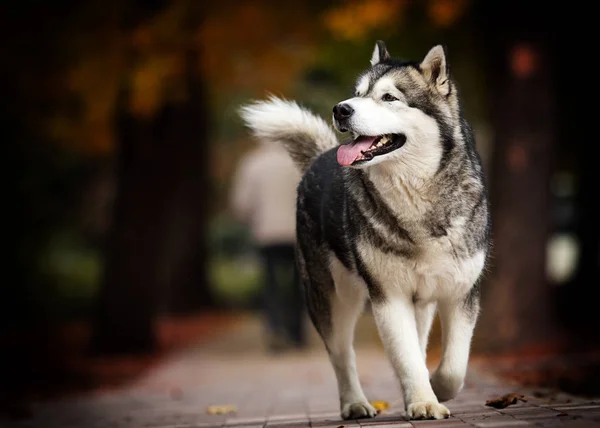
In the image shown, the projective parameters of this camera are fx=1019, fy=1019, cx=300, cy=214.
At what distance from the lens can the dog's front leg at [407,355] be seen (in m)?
4.97

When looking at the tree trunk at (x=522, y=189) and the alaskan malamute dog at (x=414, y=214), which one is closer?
the alaskan malamute dog at (x=414, y=214)

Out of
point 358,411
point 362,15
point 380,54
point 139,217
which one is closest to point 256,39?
point 362,15

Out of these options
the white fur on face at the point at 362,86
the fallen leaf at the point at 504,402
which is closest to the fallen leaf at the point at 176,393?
the fallen leaf at the point at 504,402

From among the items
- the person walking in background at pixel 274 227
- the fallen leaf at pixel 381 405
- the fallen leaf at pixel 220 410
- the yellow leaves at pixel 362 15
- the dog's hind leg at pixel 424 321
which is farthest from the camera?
the yellow leaves at pixel 362 15

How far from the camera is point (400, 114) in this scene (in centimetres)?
513

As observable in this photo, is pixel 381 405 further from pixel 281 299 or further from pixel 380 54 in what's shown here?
pixel 281 299

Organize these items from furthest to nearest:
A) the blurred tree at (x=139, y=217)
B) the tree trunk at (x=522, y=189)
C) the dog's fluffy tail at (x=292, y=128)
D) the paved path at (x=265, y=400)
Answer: the blurred tree at (x=139, y=217), the tree trunk at (x=522, y=189), the dog's fluffy tail at (x=292, y=128), the paved path at (x=265, y=400)

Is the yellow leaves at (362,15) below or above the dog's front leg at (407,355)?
above

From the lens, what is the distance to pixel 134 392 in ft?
31.7

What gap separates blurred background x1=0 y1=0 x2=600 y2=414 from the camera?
466 inches

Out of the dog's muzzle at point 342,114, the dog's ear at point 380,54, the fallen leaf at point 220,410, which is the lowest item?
the fallen leaf at point 220,410

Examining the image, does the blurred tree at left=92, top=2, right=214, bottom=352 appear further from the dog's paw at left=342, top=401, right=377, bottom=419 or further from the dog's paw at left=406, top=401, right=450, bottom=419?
the dog's paw at left=406, top=401, right=450, bottom=419

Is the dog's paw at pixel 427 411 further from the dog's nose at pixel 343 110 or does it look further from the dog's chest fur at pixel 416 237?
the dog's nose at pixel 343 110

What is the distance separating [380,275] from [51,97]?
11.8 meters
